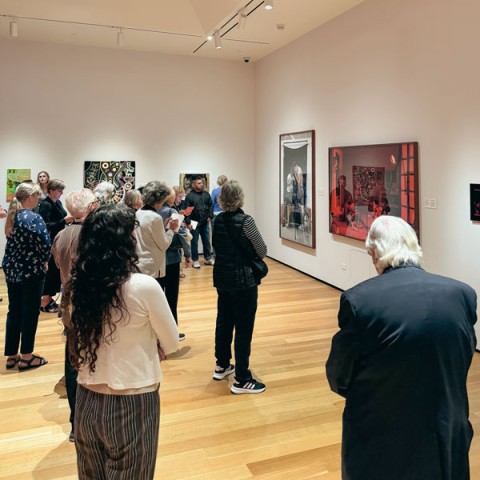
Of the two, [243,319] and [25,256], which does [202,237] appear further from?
[243,319]

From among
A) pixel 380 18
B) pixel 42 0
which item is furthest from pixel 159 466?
pixel 42 0

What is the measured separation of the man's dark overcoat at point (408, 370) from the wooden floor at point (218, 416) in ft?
4.03

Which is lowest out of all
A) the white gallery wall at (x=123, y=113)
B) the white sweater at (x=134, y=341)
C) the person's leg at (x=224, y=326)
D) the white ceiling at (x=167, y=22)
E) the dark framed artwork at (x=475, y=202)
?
the person's leg at (x=224, y=326)

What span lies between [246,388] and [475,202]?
279cm

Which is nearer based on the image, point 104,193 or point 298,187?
point 104,193

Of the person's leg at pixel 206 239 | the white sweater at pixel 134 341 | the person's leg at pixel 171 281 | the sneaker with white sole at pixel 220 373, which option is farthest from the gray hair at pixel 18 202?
the person's leg at pixel 206 239

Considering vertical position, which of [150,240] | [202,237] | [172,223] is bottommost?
[202,237]

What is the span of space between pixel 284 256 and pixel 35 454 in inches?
250

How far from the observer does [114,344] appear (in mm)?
1680

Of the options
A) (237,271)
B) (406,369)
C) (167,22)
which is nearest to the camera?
(406,369)

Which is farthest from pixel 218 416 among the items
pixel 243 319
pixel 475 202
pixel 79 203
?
pixel 475 202

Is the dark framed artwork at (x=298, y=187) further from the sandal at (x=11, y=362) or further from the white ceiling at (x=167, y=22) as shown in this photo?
the sandal at (x=11, y=362)

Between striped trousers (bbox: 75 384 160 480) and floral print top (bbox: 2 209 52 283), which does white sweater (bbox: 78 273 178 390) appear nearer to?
striped trousers (bbox: 75 384 160 480)

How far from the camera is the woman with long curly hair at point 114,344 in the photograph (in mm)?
1621
